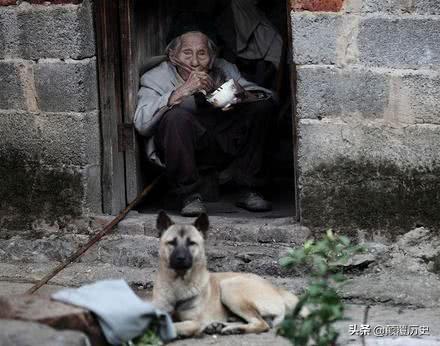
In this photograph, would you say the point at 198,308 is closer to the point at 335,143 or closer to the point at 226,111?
the point at 335,143

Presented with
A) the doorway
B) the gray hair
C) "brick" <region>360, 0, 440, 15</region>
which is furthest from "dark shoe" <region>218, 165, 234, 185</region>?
"brick" <region>360, 0, 440, 15</region>

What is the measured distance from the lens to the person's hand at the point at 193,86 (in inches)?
295

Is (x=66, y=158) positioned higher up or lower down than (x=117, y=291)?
higher up

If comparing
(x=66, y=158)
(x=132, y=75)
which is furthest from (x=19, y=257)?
(x=132, y=75)

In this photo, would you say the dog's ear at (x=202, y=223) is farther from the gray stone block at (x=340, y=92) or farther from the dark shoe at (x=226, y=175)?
the dark shoe at (x=226, y=175)

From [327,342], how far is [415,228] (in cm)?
242

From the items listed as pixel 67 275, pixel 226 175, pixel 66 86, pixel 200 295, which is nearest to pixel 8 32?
pixel 66 86

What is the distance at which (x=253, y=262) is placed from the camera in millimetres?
6844

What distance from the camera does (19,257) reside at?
289 inches

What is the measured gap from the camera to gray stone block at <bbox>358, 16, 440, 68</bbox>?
6449 millimetres

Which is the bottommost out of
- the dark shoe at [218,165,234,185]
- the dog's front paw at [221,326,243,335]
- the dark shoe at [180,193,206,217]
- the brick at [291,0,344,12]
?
the dog's front paw at [221,326,243,335]

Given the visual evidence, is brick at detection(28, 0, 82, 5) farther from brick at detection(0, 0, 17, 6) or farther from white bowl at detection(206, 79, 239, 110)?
white bowl at detection(206, 79, 239, 110)

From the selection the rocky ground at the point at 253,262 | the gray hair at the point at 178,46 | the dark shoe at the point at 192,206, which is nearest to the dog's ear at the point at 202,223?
the rocky ground at the point at 253,262

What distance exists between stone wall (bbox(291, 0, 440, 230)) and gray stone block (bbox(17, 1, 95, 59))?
1523 mm
